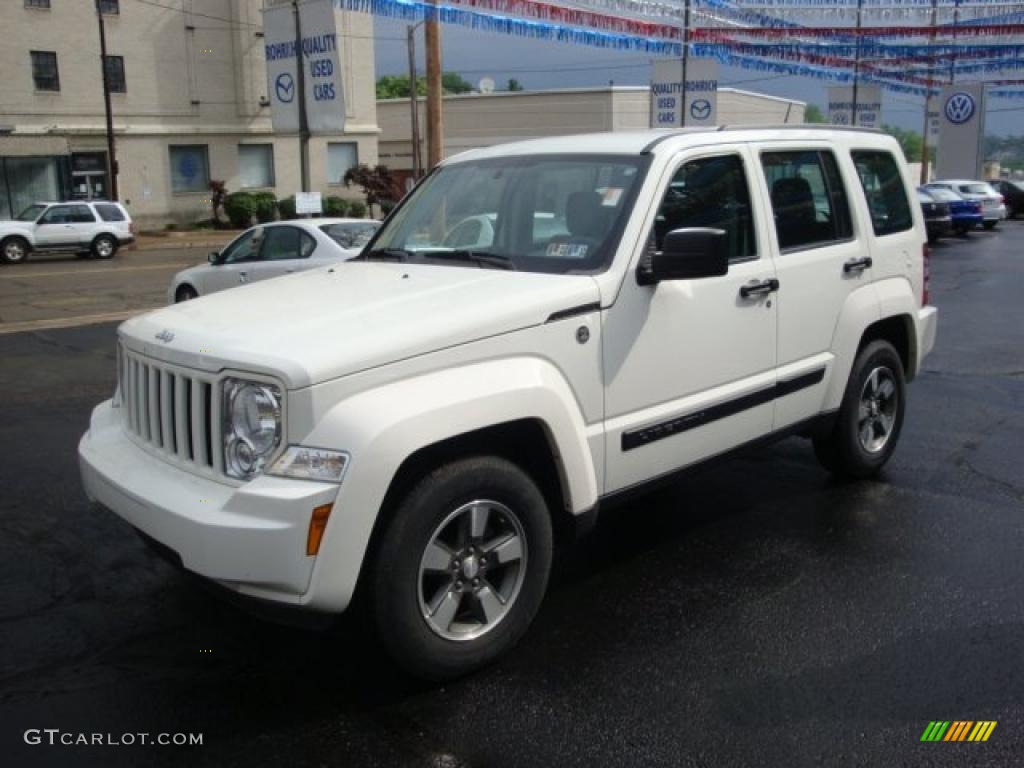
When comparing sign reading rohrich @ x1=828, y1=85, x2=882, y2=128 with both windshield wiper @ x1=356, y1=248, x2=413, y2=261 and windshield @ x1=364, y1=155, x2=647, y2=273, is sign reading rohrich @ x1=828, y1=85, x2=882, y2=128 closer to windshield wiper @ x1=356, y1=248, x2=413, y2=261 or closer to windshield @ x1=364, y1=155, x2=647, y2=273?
windshield @ x1=364, y1=155, x2=647, y2=273

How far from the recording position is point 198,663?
380 centimetres

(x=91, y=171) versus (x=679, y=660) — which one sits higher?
(x=91, y=171)

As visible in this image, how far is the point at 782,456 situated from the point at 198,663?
13.3 feet

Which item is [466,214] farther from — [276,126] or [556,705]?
[276,126]

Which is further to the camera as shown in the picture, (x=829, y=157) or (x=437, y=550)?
(x=829, y=157)

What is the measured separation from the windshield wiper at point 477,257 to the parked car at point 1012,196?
38664 mm

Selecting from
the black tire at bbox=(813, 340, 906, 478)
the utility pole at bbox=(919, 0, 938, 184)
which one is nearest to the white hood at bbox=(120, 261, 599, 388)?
the black tire at bbox=(813, 340, 906, 478)

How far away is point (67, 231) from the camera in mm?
26938

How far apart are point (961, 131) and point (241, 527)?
41417 mm

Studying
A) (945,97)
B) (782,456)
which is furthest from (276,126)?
(945,97)

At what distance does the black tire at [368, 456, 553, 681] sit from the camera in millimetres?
3354

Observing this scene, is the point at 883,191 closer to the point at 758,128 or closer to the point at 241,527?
the point at 758,128

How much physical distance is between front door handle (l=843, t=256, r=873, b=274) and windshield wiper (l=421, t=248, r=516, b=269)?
2048mm

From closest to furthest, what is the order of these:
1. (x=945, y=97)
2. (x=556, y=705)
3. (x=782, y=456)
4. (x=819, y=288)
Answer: (x=556, y=705) < (x=819, y=288) < (x=782, y=456) < (x=945, y=97)
